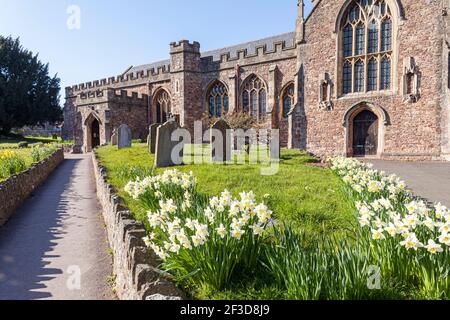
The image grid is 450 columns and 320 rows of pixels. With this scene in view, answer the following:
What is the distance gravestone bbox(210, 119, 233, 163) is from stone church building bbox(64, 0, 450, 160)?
8.53 meters

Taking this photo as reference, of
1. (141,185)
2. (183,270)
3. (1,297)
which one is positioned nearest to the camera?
(183,270)

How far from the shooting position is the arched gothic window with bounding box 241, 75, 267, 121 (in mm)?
23797

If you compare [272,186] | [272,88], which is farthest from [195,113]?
[272,186]

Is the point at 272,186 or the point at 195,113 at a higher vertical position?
the point at 195,113

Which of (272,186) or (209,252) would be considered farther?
(272,186)

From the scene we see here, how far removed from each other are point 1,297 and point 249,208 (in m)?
3.11

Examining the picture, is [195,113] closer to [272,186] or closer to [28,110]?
[272,186]

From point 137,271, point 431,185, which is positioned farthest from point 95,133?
point 137,271

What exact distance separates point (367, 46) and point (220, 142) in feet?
38.2

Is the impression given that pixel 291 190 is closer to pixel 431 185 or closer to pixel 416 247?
pixel 431 185

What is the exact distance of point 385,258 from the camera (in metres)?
3.10

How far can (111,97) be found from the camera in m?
27.3

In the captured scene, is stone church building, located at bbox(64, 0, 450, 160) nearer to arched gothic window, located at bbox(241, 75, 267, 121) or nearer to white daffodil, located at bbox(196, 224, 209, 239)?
arched gothic window, located at bbox(241, 75, 267, 121)

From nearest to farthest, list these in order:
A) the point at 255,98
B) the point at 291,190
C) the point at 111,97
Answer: the point at 291,190
the point at 255,98
the point at 111,97
